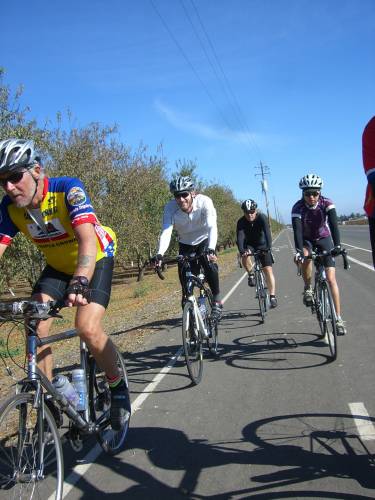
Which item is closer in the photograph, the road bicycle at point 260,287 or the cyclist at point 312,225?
the cyclist at point 312,225

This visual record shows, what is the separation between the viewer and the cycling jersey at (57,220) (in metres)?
3.49

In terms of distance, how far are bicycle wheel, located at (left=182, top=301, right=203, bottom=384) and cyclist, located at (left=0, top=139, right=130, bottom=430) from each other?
62.7 inches

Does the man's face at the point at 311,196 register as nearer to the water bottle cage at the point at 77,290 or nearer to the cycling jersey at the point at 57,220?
the cycling jersey at the point at 57,220

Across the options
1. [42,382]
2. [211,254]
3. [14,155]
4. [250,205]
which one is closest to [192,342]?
[211,254]

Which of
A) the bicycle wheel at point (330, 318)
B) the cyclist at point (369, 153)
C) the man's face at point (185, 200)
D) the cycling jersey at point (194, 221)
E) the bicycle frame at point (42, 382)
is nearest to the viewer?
the cyclist at point (369, 153)

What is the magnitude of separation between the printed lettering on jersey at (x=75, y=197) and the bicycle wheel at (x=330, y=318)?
3.68 m

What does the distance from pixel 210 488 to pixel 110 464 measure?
3.09 feet

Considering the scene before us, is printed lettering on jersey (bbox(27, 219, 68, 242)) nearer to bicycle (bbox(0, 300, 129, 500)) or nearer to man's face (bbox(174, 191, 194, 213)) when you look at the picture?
bicycle (bbox(0, 300, 129, 500))

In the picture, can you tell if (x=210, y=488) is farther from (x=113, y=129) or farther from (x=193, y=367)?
(x=113, y=129)

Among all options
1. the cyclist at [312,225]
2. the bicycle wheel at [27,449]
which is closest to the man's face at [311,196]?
the cyclist at [312,225]

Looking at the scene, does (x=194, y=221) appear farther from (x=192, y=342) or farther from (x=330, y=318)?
(x=330, y=318)

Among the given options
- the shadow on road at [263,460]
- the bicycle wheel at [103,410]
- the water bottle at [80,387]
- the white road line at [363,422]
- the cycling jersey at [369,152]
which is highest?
the cycling jersey at [369,152]

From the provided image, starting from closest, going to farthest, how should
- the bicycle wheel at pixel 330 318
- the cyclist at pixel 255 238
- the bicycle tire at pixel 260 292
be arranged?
the bicycle wheel at pixel 330 318 → the bicycle tire at pixel 260 292 → the cyclist at pixel 255 238

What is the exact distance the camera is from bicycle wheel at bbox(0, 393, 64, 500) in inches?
109
